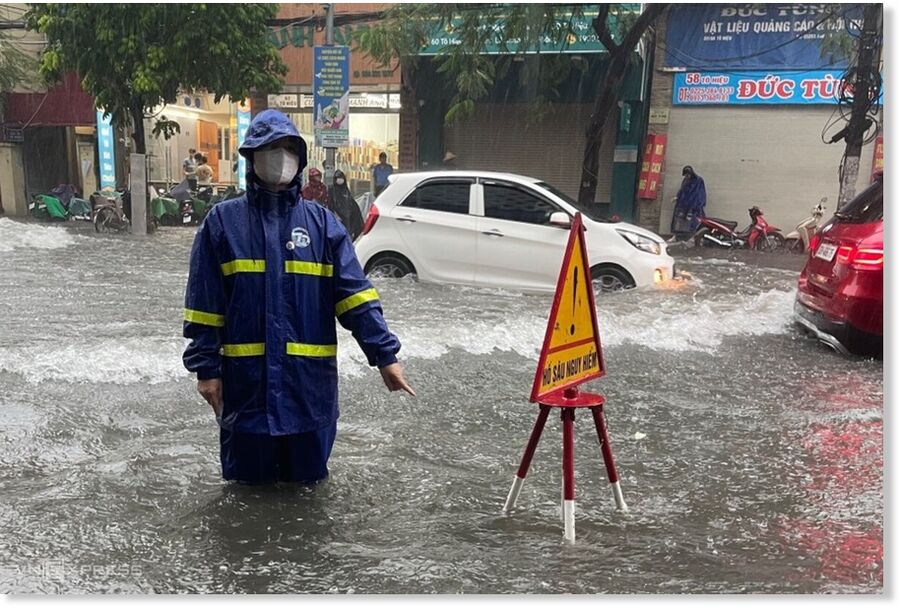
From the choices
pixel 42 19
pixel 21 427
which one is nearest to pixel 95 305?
pixel 21 427

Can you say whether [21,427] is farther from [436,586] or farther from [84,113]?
[84,113]

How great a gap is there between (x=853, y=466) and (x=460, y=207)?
534 centimetres

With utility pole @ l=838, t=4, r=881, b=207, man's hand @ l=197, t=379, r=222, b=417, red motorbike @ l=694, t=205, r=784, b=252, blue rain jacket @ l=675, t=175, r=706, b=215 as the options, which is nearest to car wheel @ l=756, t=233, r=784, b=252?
red motorbike @ l=694, t=205, r=784, b=252

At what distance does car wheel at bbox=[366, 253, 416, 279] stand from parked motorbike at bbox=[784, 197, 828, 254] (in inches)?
342

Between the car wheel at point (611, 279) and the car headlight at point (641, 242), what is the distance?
334 mm

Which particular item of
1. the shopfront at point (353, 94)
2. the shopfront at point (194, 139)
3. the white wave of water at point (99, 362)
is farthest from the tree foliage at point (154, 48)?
the white wave of water at point (99, 362)

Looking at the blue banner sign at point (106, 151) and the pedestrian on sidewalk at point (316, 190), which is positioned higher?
the blue banner sign at point (106, 151)

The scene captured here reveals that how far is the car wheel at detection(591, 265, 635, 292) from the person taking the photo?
26.6 feet

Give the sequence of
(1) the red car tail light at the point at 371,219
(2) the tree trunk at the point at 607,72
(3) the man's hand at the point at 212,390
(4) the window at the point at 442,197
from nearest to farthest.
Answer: (3) the man's hand at the point at 212,390 → (4) the window at the point at 442,197 → (1) the red car tail light at the point at 371,219 → (2) the tree trunk at the point at 607,72

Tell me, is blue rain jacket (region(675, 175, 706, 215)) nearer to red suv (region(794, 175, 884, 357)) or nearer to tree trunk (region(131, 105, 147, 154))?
red suv (region(794, 175, 884, 357))

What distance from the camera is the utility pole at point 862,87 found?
10086 millimetres

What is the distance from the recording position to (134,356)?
558 cm

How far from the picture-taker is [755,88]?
48.2 ft

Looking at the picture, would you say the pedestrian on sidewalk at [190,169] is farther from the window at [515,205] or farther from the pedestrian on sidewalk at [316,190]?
the window at [515,205]
